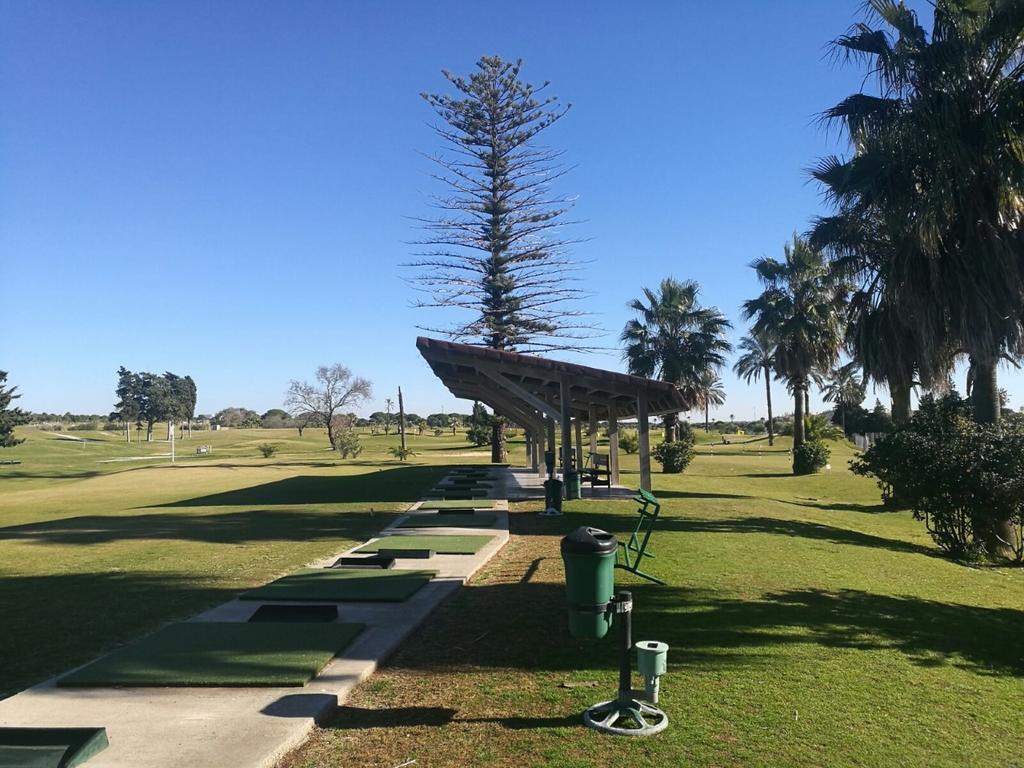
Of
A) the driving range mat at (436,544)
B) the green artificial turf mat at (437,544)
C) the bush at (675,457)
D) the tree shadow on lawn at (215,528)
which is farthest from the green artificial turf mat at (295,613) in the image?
the bush at (675,457)

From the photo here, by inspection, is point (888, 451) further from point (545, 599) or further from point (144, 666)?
point (144, 666)

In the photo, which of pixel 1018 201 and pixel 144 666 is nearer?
pixel 144 666

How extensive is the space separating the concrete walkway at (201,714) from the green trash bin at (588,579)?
1585mm

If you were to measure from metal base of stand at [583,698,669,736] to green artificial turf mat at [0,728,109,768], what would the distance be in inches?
101

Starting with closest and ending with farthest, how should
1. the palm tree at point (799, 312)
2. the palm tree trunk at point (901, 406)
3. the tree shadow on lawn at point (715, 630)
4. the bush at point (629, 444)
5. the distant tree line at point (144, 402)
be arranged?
the tree shadow on lawn at point (715, 630), the palm tree trunk at point (901, 406), the palm tree at point (799, 312), the bush at point (629, 444), the distant tree line at point (144, 402)

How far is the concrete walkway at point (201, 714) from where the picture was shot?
3.72 metres

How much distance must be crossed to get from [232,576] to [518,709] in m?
5.58

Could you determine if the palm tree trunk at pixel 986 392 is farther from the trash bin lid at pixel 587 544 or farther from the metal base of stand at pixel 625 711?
the trash bin lid at pixel 587 544

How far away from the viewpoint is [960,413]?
1596 centimetres

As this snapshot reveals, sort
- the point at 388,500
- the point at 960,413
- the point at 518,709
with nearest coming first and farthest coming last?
the point at 518,709, the point at 960,413, the point at 388,500

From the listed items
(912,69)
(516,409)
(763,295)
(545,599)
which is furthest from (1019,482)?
(763,295)

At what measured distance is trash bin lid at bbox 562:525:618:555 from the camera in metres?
4.21

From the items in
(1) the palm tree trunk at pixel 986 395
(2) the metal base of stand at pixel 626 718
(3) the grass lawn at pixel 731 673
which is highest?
(1) the palm tree trunk at pixel 986 395

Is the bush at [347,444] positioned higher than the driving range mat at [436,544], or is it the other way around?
the bush at [347,444]
